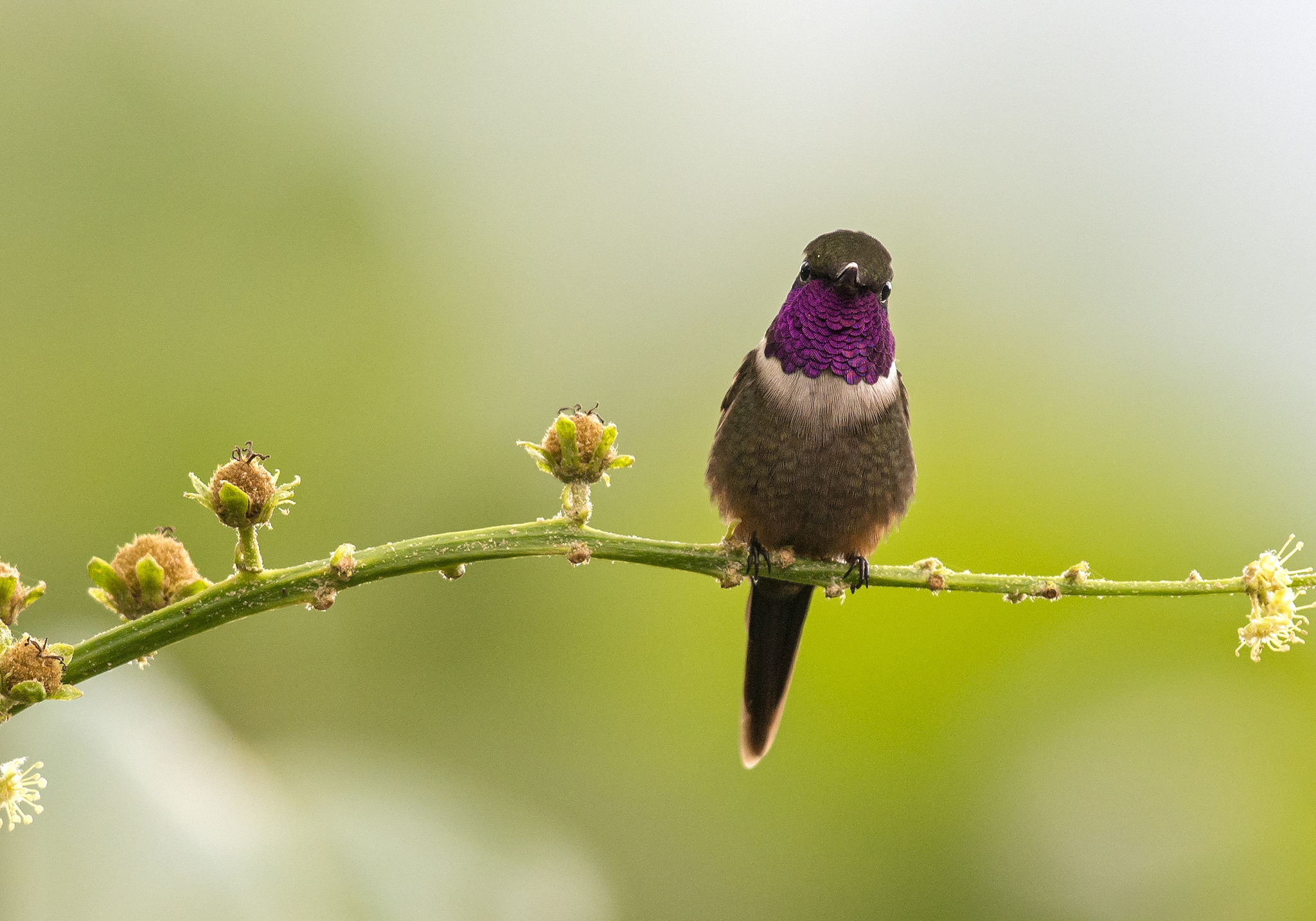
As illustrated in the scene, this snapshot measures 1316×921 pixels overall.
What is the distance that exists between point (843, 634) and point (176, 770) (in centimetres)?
208

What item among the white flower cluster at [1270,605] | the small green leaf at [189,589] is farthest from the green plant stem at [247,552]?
the white flower cluster at [1270,605]

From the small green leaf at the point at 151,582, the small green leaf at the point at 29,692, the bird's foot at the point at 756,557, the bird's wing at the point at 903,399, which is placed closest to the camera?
the small green leaf at the point at 29,692

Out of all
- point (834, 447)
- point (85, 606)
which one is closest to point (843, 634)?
point (834, 447)

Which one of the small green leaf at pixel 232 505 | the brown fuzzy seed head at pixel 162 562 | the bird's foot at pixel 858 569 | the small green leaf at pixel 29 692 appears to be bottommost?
the small green leaf at pixel 29 692

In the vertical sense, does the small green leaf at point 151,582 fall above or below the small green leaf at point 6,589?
above

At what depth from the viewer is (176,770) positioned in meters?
2.51

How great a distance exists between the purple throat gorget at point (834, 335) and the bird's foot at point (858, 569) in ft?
1.52

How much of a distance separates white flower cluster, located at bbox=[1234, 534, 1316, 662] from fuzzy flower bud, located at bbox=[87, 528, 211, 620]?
4.98 feet

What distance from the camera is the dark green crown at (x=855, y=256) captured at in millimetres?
2805

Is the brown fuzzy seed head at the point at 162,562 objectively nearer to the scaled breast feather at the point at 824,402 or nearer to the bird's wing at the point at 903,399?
the scaled breast feather at the point at 824,402

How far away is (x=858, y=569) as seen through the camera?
2.87 m

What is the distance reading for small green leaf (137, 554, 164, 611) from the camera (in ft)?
5.41

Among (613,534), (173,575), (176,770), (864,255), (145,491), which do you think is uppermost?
(864,255)

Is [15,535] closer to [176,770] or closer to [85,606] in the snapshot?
[85,606]
